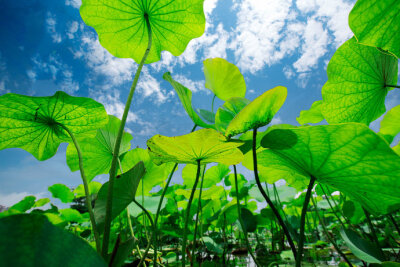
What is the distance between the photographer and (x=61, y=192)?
7.47ft

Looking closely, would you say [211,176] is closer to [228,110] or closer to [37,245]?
[228,110]

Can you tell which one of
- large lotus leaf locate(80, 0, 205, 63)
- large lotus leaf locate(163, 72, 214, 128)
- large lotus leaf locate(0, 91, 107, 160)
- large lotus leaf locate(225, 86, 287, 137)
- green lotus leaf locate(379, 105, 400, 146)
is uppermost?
large lotus leaf locate(80, 0, 205, 63)

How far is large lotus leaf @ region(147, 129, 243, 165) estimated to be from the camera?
1.52 feet

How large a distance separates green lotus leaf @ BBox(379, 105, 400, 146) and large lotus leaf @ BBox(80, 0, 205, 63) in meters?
1.04

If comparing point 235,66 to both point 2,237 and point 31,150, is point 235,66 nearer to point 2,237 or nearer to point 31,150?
point 2,237

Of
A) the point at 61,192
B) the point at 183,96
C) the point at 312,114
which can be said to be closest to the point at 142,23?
the point at 183,96

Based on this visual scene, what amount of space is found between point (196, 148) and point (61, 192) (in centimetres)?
241

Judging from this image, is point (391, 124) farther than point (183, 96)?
Yes

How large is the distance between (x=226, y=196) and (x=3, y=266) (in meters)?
2.72

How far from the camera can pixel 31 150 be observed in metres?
0.84

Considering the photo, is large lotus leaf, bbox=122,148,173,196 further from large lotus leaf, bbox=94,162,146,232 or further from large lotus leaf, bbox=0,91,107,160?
large lotus leaf, bbox=94,162,146,232

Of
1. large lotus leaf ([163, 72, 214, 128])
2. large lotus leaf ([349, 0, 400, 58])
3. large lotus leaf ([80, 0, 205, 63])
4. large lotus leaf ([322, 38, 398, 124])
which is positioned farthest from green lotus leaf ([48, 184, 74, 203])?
large lotus leaf ([349, 0, 400, 58])

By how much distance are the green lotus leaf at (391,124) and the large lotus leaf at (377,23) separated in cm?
69

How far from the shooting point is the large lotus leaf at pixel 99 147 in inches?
37.3
